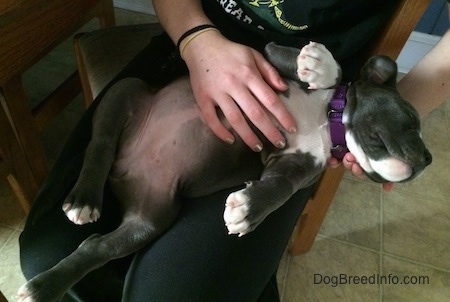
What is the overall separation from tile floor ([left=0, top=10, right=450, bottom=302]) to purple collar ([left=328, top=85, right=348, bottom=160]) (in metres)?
0.70

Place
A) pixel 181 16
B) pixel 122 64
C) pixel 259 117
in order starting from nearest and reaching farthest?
1. pixel 259 117
2. pixel 181 16
3. pixel 122 64

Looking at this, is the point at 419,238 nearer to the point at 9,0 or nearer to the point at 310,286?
the point at 310,286

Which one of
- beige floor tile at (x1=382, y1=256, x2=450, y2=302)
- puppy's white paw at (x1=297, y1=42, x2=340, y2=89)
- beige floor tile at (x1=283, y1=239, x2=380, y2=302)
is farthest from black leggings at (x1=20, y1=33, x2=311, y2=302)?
beige floor tile at (x1=382, y1=256, x2=450, y2=302)

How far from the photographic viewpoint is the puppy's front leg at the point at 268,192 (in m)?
0.71

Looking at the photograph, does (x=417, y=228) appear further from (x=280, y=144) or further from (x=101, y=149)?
(x=101, y=149)

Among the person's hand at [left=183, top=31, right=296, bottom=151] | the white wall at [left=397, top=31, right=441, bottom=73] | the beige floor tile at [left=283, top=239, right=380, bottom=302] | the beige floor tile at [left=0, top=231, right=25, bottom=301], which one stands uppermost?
the person's hand at [left=183, top=31, right=296, bottom=151]

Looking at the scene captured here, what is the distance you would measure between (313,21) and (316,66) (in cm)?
13

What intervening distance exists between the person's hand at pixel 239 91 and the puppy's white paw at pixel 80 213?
10.9 inches

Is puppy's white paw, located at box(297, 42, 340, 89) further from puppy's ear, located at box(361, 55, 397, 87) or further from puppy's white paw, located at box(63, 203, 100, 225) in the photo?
puppy's white paw, located at box(63, 203, 100, 225)

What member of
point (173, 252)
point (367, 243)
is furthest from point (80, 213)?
point (367, 243)

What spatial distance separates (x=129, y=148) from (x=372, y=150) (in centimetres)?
48

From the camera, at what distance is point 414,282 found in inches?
56.3

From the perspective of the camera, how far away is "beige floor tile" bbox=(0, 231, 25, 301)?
1248mm

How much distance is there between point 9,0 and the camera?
2.37 feet
